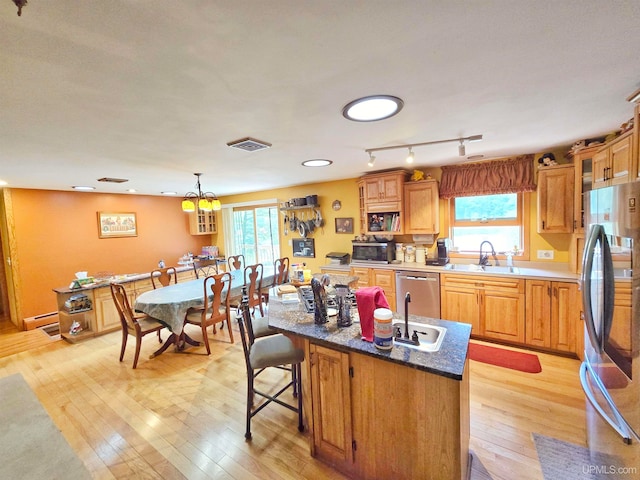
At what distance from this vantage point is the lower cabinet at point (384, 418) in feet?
4.45

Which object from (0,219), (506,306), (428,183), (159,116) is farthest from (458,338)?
(0,219)

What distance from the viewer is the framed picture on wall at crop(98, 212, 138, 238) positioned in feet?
16.8

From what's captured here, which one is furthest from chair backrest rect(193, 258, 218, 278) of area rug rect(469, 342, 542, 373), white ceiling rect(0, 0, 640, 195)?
area rug rect(469, 342, 542, 373)

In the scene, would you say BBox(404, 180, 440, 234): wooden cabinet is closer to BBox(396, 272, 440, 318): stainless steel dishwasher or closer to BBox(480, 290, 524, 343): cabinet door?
BBox(396, 272, 440, 318): stainless steel dishwasher

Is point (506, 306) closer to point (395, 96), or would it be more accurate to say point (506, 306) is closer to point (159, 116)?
point (395, 96)

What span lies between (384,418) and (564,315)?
2.66 m

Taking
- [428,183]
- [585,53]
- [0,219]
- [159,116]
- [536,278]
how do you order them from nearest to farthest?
1. [585,53]
2. [159,116]
3. [536,278]
4. [428,183]
5. [0,219]

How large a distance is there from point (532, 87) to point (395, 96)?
2.61ft

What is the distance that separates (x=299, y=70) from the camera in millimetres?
1311

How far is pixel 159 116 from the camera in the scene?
1.78 m

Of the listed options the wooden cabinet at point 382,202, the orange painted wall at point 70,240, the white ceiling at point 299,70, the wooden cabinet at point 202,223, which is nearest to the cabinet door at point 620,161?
Result: the white ceiling at point 299,70

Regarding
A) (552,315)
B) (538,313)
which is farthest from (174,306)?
(552,315)

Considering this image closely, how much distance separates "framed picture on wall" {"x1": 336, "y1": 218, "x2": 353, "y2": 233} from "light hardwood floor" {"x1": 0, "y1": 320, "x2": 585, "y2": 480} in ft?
8.75

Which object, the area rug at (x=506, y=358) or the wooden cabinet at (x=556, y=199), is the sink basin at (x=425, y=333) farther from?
the wooden cabinet at (x=556, y=199)
